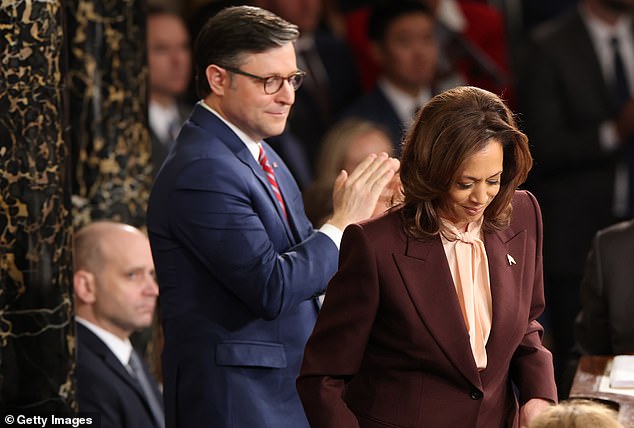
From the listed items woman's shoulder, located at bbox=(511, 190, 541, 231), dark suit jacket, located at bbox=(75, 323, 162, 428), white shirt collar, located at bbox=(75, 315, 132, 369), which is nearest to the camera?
woman's shoulder, located at bbox=(511, 190, 541, 231)

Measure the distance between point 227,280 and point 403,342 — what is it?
870mm

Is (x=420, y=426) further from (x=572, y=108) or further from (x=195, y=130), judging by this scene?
(x=572, y=108)

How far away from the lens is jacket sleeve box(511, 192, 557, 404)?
3.54 m

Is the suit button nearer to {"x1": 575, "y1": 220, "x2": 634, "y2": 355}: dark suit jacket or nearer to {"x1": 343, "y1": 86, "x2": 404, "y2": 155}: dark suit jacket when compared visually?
{"x1": 575, "y1": 220, "x2": 634, "y2": 355}: dark suit jacket

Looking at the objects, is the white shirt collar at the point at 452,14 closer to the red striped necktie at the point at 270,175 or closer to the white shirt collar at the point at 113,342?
the white shirt collar at the point at 113,342

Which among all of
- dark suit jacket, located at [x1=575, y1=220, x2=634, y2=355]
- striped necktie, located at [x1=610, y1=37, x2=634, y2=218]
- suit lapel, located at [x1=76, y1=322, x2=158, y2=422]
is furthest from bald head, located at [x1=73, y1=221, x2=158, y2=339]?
striped necktie, located at [x1=610, y1=37, x2=634, y2=218]

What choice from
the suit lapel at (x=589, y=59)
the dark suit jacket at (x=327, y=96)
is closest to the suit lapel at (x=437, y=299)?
the dark suit jacket at (x=327, y=96)

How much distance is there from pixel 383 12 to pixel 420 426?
4.77 meters

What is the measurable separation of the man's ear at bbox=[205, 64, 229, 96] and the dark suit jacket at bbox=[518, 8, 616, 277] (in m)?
3.65

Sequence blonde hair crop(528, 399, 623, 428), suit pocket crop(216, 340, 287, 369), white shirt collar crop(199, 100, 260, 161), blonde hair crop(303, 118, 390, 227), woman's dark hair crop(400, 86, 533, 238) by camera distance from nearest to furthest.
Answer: blonde hair crop(528, 399, 623, 428), woman's dark hair crop(400, 86, 533, 238), suit pocket crop(216, 340, 287, 369), white shirt collar crop(199, 100, 260, 161), blonde hair crop(303, 118, 390, 227)

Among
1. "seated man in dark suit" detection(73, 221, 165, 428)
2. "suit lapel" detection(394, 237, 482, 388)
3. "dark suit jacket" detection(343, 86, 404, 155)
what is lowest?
"seated man in dark suit" detection(73, 221, 165, 428)

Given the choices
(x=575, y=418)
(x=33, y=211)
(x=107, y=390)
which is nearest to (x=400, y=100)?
(x=107, y=390)

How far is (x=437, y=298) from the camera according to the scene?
3.41m

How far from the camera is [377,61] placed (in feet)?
26.1
